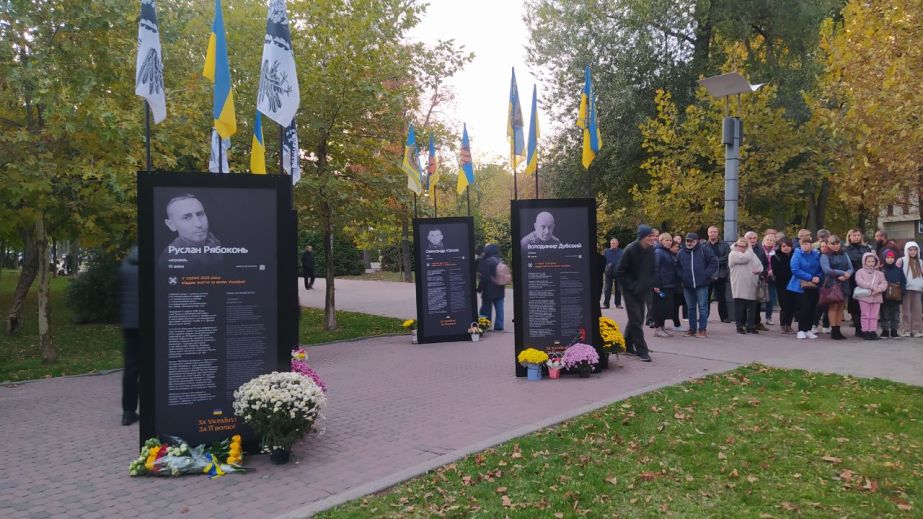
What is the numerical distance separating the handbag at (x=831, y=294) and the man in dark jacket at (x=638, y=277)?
13.4 feet

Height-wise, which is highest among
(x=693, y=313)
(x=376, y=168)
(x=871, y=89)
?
(x=871, y=89)

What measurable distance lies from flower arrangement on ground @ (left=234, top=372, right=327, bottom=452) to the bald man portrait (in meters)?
4.35

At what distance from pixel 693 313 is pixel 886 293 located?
11.0 feet

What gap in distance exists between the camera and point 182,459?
17.9ft

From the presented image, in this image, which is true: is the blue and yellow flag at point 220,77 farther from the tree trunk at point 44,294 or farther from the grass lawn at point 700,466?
the tree trunk at point 44,294

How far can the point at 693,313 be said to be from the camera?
40.7ft

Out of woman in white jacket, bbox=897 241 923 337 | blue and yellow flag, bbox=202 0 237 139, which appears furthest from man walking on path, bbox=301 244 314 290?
blue and yellow flag, bbox=202 0 237 139

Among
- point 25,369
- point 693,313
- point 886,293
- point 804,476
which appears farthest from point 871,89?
point 25,369

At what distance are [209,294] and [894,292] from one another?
11655 millimetres

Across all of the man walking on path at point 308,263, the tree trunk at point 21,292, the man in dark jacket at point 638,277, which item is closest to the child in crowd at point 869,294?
the man in dark jacket at point 638,277

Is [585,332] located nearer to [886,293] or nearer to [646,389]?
[646,389]

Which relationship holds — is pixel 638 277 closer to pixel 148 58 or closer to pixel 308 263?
pixel 148 58

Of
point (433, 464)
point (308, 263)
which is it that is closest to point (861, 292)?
point (433, 464)

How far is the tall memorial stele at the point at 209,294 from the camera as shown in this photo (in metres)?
5.66
